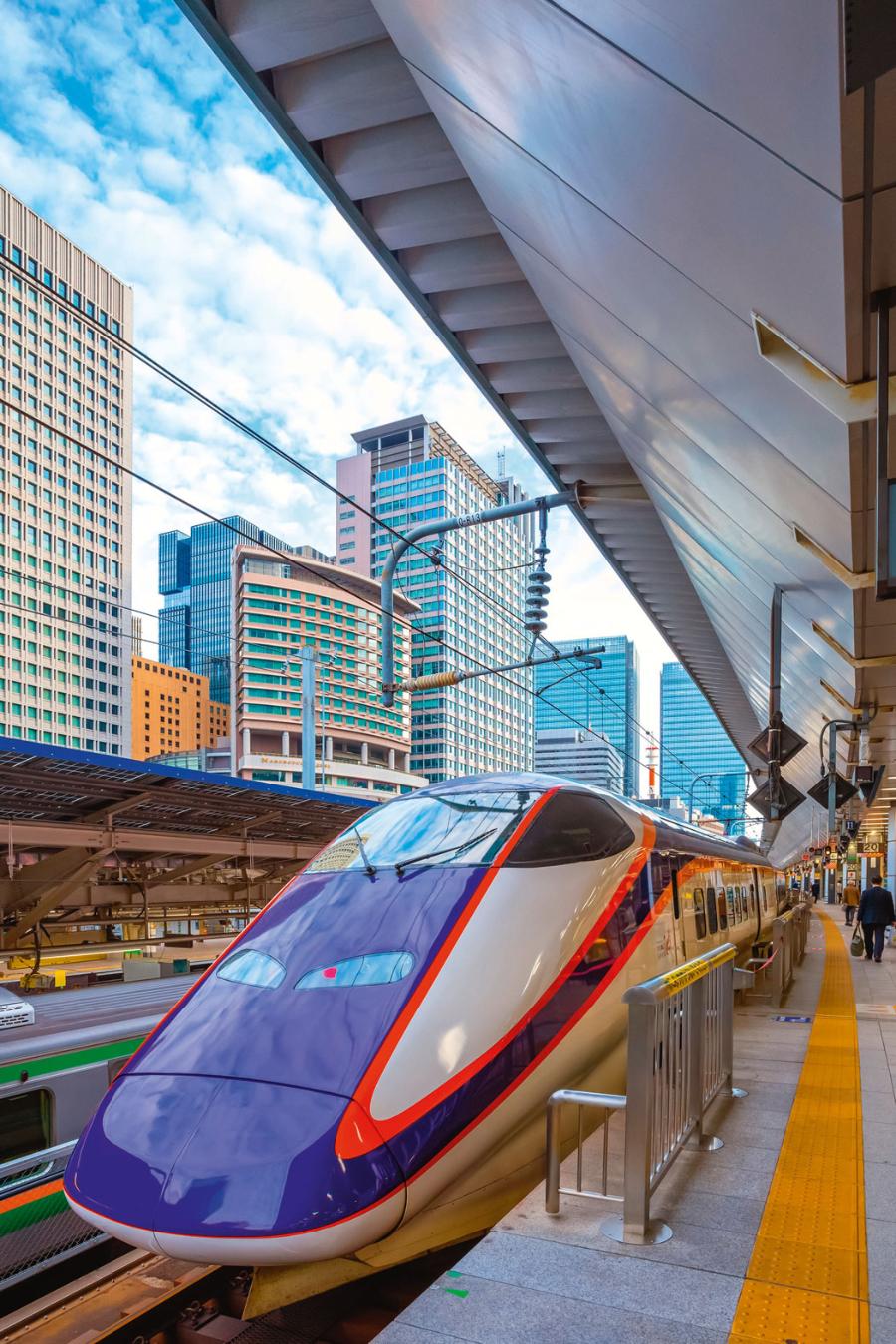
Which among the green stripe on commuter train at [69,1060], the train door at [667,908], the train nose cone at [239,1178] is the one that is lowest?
the green stripe on commuter train at [69,1060]

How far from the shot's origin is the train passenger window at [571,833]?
6102 mm

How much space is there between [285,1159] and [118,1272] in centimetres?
280

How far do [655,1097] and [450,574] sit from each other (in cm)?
2465

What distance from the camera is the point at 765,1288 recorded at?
3.84m

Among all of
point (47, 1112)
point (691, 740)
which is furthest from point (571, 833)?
point (691, 740)

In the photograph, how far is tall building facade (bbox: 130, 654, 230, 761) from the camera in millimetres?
155375

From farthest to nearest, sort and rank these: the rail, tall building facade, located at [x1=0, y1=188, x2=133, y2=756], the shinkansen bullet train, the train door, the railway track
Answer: tall building facade, located at [x1=0, y1=188, x2=133, y2=756] → the train door → the rail → the railway track → the shinkansen bullet train

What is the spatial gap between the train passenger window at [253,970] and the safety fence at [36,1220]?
176cm

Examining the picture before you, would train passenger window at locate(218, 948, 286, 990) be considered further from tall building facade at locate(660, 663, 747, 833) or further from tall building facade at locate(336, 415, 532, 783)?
tall building facade at locate(660, 663, 747, 833)

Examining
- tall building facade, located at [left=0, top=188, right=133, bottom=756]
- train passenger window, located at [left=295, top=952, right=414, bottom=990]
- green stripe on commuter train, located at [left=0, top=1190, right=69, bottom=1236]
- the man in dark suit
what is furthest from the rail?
tall building facade, located at [left=0, top=188, right=133, bottom=756]

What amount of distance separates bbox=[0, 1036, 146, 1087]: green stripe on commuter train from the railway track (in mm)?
1358

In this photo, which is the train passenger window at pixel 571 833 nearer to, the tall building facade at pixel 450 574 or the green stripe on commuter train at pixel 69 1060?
the green stripe on commuter train at pixel 69 1060

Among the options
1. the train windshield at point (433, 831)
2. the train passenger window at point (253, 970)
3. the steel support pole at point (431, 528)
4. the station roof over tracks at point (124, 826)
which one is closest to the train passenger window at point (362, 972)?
the train passenger window at point (253, 970)

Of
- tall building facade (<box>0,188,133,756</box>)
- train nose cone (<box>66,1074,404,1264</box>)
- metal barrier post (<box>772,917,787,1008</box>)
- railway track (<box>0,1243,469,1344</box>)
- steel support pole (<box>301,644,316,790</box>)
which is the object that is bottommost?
railway track (<box>0,1243,469,1344</box>)
